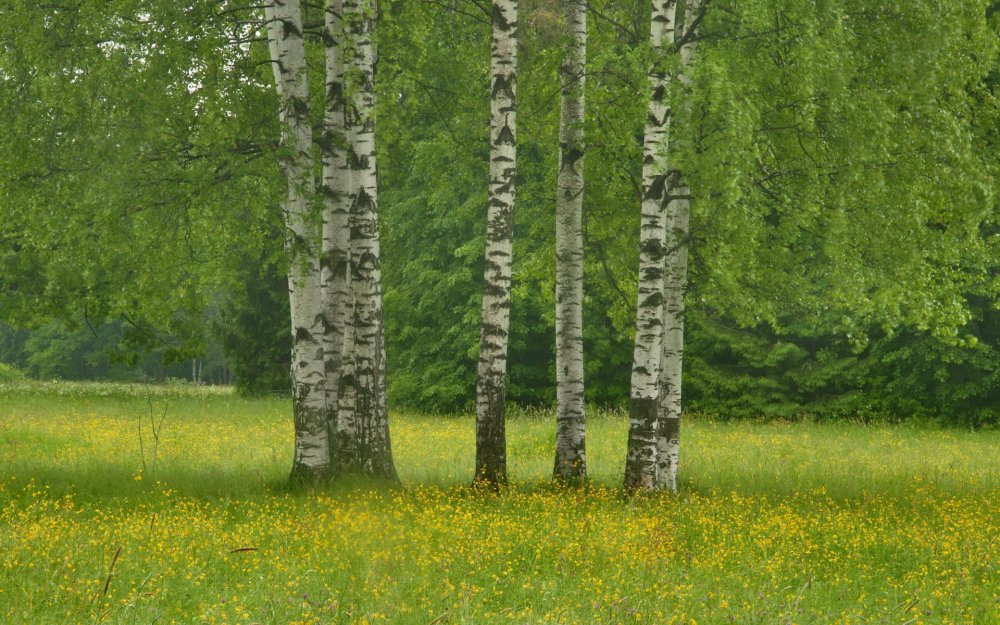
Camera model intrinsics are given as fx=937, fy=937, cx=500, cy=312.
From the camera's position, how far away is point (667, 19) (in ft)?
38.7

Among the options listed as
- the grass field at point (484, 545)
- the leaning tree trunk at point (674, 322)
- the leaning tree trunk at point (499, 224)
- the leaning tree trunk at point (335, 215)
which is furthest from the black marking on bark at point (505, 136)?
the grass field at point (484, 545)

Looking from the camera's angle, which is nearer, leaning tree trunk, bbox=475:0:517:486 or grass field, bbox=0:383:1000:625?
grass field, bbox=0:383:1000:625

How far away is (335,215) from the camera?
1235 centimetres

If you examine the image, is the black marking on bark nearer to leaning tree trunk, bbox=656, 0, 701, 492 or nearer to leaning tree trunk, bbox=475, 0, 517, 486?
leaning tree trunk, bbox=475, 0, 517, 486

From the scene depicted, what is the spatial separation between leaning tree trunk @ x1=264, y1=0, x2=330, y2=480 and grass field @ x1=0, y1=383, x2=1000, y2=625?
1.08 m

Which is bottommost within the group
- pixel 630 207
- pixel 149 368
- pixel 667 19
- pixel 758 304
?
pixel 149 368

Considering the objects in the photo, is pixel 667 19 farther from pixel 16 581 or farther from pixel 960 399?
pixel 960 399

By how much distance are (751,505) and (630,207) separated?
5622 millimetres

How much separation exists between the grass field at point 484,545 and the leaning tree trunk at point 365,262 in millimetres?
705

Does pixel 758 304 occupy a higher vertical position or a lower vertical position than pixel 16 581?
higher

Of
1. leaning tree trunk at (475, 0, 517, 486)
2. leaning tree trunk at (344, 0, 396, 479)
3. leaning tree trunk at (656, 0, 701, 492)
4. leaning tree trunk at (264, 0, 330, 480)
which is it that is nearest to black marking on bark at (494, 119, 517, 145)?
leaning tree trunk at (475, 0, 517, 486)

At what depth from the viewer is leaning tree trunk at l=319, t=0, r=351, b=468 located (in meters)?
12.3

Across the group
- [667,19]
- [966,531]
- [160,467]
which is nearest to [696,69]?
[667,19]

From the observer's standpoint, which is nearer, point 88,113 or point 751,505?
point 751,505
